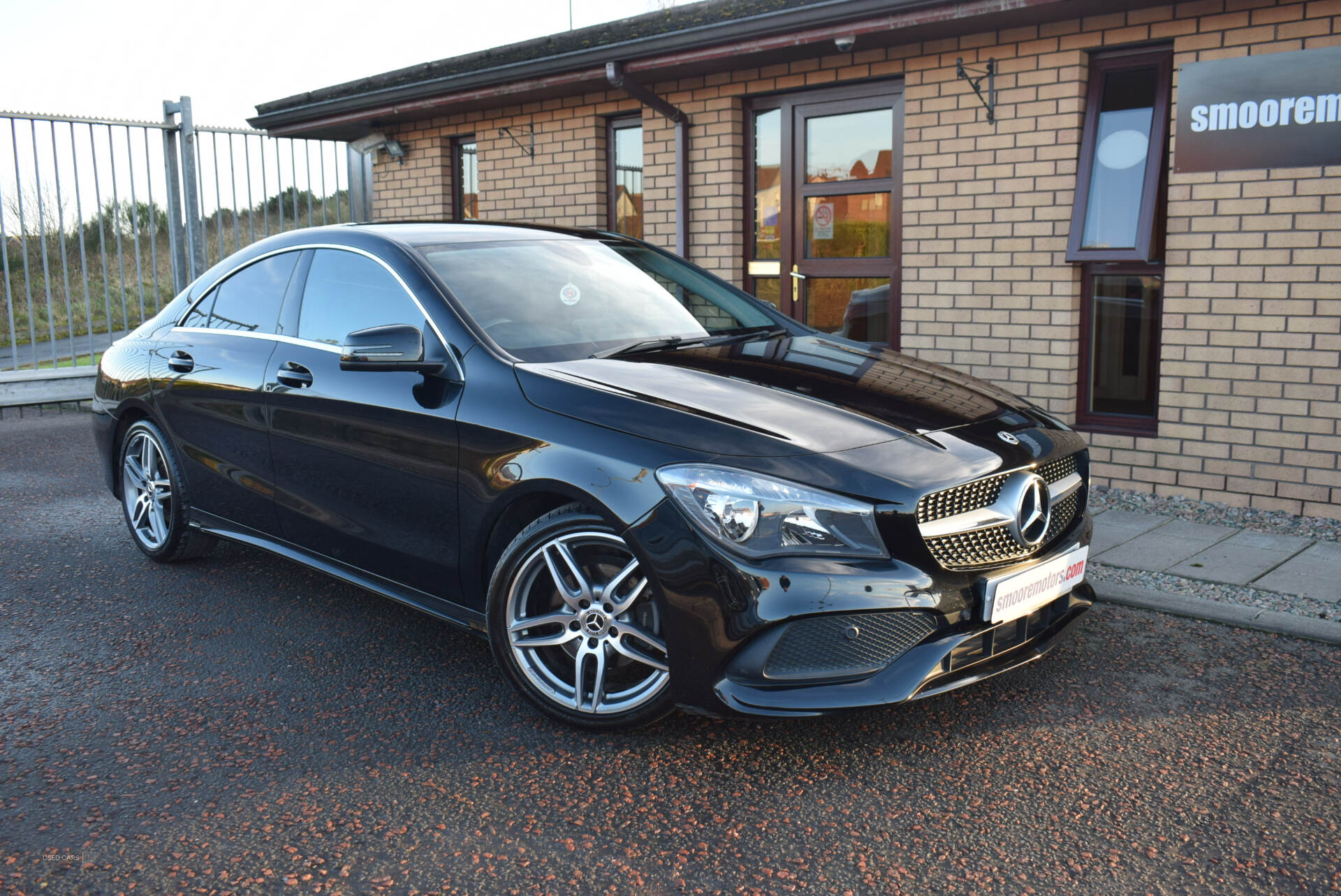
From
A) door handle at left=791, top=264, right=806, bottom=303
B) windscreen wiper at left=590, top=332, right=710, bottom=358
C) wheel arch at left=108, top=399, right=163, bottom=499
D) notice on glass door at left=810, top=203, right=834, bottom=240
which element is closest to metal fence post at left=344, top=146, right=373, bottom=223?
door handle at left=791, top=264, right=806, bottom=303

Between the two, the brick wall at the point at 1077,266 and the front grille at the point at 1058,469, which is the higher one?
the brick wall at the point at 1077,266

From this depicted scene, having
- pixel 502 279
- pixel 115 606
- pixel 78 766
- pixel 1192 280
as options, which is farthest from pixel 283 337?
pixel 1192 280

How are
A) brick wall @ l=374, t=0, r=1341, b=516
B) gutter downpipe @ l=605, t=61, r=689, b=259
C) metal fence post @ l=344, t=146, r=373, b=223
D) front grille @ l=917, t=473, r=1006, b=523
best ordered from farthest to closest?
metal fence post @ l=344, t=146, r=373, b=223, gutter downpipe @ l=605, t=61, r=689, b=259, brick wall @ l=374, t=0, r=1341, b=516, front grille @ l=917, t=473, r=1006, b=523

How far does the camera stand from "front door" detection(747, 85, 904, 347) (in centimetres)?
756

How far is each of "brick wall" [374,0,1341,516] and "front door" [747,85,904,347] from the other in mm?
169

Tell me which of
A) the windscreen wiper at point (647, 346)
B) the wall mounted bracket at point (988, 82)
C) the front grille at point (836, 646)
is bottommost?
the front grille at point (836, 646)

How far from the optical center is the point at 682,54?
7637 mm

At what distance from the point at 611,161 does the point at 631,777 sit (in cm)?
708

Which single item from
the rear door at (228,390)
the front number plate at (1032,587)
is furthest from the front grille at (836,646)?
the rear door at (228,390)

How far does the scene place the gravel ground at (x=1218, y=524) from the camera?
14.5 feet

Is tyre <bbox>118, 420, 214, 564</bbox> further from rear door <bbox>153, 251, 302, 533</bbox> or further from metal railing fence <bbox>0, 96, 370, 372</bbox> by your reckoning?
metal railing fence <bbox>0, 96, 370, 372</bbox>

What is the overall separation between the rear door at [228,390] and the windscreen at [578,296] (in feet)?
3.18

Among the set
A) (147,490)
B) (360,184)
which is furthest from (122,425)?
(360,184)

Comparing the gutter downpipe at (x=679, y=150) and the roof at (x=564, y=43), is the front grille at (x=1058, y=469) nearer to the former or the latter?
the roof at (x=564, y=43)
